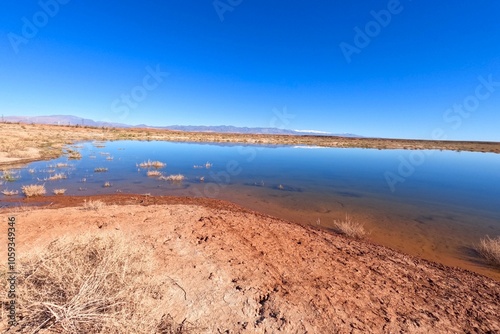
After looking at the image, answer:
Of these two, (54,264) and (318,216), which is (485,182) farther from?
(54,264)

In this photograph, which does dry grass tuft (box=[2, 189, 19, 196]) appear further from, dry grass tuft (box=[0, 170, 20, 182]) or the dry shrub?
the dry shrub

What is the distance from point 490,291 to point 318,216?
575 cm

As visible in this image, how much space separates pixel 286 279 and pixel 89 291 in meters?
3.30

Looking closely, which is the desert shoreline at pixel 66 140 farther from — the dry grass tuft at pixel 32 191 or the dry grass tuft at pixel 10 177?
the dry grass tuft at pixel 32 191

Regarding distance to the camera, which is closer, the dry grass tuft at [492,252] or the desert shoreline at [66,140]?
the dry grass tuft at [492,252]

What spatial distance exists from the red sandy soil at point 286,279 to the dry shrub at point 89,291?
65 cm

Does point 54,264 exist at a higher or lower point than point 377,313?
higher

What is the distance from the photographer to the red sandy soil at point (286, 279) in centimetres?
385

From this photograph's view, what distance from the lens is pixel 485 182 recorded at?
765 inches

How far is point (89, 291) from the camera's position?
3.14m

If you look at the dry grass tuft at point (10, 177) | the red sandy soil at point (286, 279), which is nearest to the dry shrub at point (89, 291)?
the red sandy soil at point (286, 279)

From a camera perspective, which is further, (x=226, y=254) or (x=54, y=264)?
(x=226, y=254)

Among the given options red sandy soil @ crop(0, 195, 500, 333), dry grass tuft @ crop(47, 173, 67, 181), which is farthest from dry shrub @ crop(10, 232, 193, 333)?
dry grass tuft @ crop(47, 173, 67, 181)

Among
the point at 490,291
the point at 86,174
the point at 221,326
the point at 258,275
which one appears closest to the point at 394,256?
the point at 490,291
